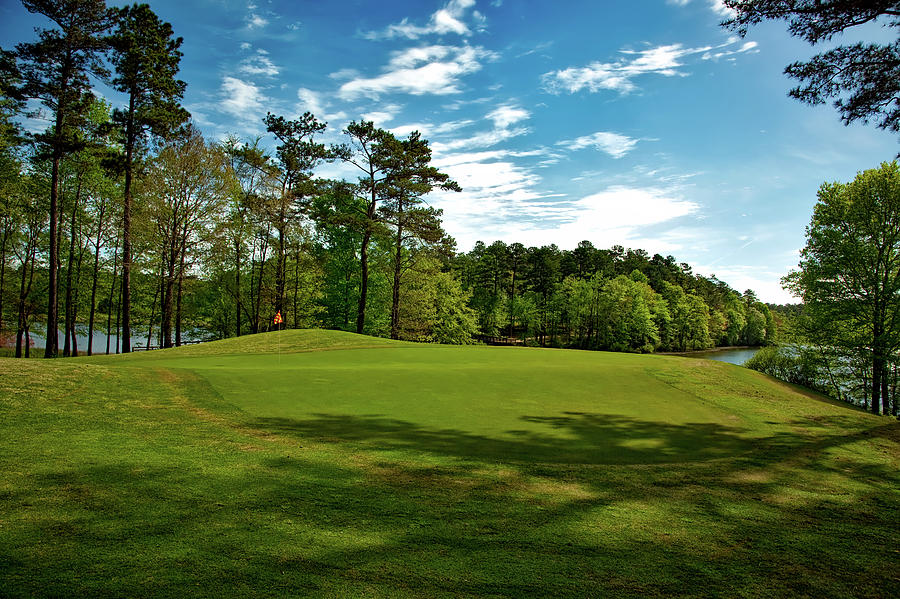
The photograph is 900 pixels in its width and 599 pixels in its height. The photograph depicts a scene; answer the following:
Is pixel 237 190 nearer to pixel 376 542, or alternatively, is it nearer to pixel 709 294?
pixel 376 542

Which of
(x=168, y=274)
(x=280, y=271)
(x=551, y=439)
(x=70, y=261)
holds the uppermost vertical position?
(x=280, y=271)

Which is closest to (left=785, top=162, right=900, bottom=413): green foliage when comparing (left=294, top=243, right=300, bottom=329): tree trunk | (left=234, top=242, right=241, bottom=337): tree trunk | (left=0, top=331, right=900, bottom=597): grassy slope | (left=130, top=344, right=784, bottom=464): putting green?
(left=130, top=344, right=784, bottom=464): putting green

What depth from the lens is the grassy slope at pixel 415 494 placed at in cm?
292

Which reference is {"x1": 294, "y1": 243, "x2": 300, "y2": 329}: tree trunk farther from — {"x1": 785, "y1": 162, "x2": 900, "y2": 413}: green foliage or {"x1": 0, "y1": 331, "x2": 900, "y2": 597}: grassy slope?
{"x1": 785, "y1": 162, "x2": 900, "y2": 413}: green foliage

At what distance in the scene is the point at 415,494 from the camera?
4.39 meters

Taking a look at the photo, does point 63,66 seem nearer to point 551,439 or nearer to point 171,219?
point 171,219

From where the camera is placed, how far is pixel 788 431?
884 cm

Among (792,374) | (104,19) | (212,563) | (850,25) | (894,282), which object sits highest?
(104,19)

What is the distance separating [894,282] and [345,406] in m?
28.0

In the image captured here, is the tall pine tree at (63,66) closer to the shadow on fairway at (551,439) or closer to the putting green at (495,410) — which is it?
the putting green at (495,410)

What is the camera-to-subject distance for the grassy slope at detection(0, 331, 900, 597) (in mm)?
2916

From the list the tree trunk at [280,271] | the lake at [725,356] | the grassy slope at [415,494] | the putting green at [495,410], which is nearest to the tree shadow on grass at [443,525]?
the grassy slope at [415,494]

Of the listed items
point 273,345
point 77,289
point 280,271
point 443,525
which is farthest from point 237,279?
point 443,525

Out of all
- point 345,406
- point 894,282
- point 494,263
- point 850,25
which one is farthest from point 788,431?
point 494,263
